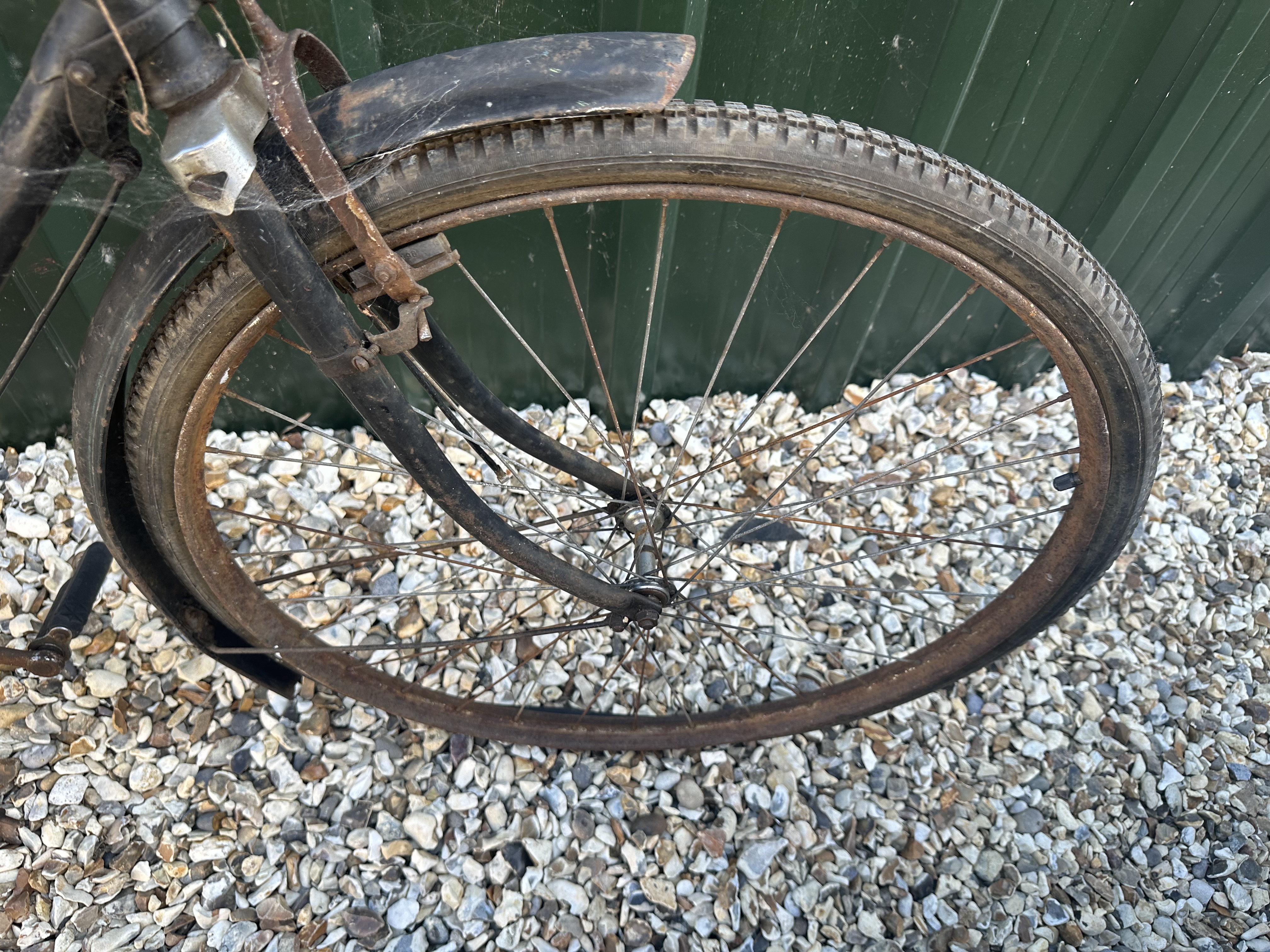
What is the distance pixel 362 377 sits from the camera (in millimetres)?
1102

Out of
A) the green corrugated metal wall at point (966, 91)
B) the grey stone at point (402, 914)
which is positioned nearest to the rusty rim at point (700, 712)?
the grey stone at point (402, 914)

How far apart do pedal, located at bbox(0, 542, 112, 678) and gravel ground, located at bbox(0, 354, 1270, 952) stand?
0.31 m

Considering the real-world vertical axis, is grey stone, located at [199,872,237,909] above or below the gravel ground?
below

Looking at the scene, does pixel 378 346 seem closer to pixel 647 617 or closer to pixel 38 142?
pixel 38 142

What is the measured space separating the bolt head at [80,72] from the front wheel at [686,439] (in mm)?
248

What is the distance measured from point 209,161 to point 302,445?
1.48m

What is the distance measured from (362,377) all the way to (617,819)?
44.2 inches

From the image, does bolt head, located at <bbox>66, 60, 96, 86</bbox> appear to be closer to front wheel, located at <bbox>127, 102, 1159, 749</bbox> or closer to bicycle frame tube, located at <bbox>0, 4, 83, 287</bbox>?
bicycle frame tube, located at <bbox>0, 4, 83, 287</bbox>

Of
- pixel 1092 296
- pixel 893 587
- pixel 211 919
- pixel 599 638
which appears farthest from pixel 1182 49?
pixel 211 919

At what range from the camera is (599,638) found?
2.01 metres

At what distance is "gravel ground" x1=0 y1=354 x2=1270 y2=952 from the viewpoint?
1.63m

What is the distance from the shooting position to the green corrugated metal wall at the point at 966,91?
1629 mm

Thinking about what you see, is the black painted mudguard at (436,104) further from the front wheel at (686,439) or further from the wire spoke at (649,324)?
the wire spoke at (649,324)

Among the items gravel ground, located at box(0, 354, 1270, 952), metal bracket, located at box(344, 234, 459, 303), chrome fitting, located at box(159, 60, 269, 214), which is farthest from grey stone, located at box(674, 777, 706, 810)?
chrome fitting, located at box(159, 60, 269, 214)
